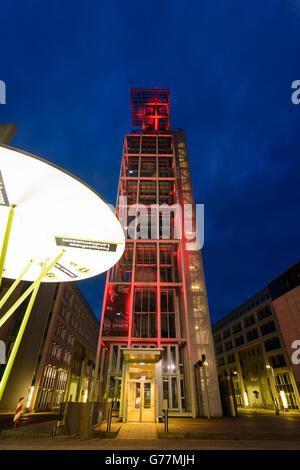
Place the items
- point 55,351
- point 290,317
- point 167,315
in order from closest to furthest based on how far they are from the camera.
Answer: point 167,315
point 290,317
point 55,351

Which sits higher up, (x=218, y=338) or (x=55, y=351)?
(x=218, y=338)

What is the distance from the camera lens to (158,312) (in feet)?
71.4

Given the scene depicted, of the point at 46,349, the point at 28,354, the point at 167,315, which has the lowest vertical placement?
the point at 28,354

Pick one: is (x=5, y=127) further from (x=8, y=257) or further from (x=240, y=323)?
(x=240, y=323)

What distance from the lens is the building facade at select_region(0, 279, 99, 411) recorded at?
2648 centimetres

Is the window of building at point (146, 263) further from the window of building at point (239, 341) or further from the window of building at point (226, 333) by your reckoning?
the window of building at point (226, 333)

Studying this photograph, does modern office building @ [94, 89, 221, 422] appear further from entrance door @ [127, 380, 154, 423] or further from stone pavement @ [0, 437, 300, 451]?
stone pavement @ [0, 437, 300, 451]

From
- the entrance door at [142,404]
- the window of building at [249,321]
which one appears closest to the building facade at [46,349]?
the entrance door at [142,404]

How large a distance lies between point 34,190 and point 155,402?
14390mm

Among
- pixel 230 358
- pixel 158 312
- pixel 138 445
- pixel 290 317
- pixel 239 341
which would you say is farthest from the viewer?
pixel 230 358

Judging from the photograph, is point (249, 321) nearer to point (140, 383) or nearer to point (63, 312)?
point (63, 312)

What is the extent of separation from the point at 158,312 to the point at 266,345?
1313 inches

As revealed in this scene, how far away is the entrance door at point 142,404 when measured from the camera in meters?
13.6

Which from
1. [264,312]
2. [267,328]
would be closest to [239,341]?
[267,328]
